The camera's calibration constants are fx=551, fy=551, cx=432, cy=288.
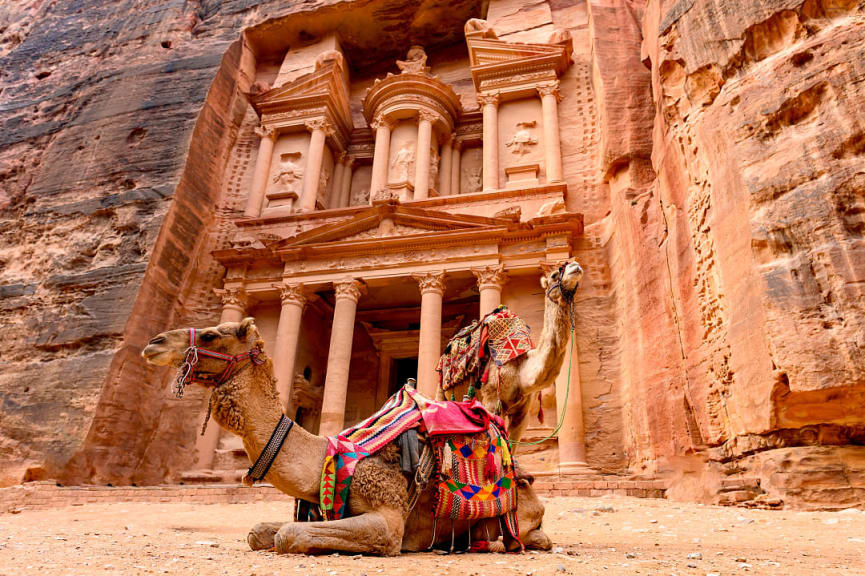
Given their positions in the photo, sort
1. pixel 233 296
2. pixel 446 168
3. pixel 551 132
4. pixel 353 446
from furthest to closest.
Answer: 1. pixel 446 168
2. pixel 551 132
3. pixel 233 296
4. pixel 353 446

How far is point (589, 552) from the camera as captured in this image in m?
4.21

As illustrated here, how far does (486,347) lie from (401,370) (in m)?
13.5

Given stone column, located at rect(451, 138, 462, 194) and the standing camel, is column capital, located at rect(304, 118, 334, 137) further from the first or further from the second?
the standing camel

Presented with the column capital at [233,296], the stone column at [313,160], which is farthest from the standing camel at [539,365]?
the stone column at [313,160]

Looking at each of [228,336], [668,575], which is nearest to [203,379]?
[228,336]

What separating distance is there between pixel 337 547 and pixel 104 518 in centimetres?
727

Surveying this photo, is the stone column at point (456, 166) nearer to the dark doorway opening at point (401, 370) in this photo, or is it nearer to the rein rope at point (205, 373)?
the dark doorway opening at point (401, 370)

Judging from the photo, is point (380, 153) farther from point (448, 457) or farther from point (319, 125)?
point (448, 457)

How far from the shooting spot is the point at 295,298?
15.6 m

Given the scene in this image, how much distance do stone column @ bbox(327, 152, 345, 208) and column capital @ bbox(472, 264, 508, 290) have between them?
306 inches

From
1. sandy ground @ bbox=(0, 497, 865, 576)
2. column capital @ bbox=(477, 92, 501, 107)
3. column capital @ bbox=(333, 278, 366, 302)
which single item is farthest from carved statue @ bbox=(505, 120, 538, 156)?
sandy ground @ bbox=(0, 497, 865, 576)

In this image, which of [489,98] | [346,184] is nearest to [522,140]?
[489,98]

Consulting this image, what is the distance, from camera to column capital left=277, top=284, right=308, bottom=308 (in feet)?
51.1

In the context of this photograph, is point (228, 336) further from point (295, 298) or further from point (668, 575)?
point (295, 298)
